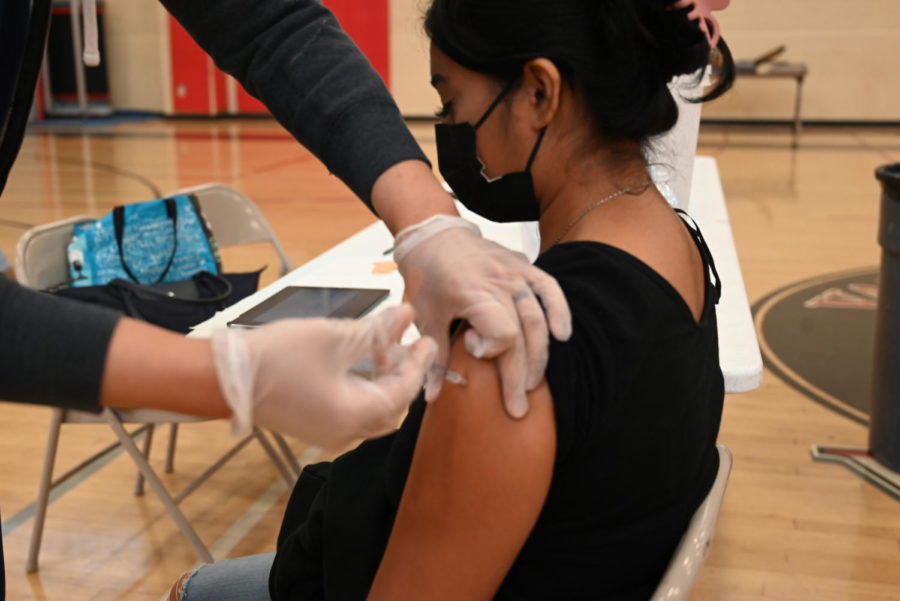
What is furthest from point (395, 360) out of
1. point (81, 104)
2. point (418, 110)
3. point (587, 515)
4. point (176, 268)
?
point (81, 104)

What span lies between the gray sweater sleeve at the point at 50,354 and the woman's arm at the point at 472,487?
372 millimetres

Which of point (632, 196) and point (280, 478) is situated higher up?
point (632, 196)

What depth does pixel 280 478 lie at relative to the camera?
304 cm

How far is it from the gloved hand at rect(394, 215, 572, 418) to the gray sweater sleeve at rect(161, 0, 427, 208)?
0.14m

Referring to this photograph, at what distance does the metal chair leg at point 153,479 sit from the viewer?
7.43 feet

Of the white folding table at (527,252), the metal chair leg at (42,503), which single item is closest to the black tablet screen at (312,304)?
the white folding table at (527,252)

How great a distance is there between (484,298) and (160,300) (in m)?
1.88

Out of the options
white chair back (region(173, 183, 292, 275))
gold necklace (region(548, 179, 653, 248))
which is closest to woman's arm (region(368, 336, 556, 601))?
gold necklace (region(548, 179, 653, 248))

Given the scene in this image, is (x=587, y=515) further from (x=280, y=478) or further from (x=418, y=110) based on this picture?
(x=418, y=110)

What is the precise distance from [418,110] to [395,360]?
36.8ft

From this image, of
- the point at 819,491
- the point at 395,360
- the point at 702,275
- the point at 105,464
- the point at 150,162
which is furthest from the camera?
the point at 150,162

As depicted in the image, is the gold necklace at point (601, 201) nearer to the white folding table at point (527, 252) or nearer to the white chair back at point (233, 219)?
the white folding table at point (527, 252)

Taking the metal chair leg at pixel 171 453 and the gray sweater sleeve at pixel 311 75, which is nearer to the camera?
the gray sweater sleeve at pixel 311 75

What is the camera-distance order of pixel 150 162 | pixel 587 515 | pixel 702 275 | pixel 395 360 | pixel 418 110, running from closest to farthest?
pixel 395 360
pixel 587 515
pixel 702 275
pixel 150 162
pixel 418 110
